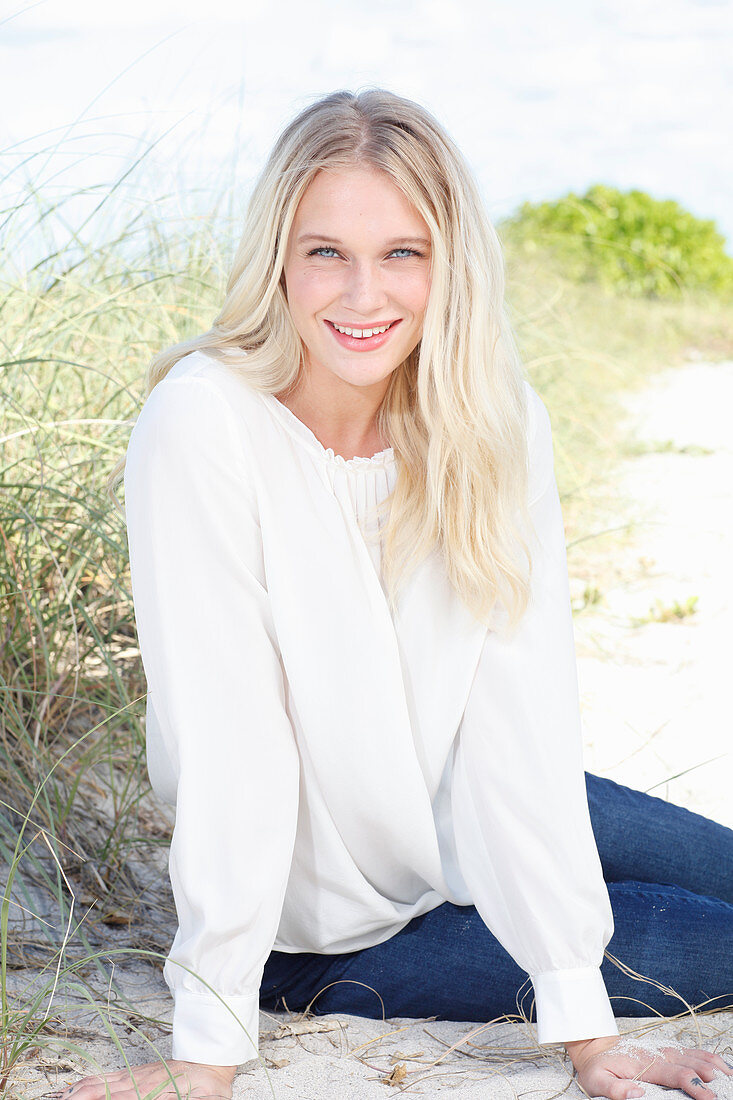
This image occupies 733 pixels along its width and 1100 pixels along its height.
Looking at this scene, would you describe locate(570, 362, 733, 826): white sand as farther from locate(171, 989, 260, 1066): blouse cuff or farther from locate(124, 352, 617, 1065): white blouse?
locate(171, 989, 260, 1066): blouse cuff

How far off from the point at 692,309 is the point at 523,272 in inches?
292

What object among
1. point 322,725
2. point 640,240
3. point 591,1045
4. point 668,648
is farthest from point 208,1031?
point 640,240

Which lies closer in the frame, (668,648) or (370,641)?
(370,641)

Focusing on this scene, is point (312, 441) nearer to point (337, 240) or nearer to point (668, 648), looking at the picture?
point (337, 240)

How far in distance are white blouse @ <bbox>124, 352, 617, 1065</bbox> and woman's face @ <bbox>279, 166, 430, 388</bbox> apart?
0.13 meters

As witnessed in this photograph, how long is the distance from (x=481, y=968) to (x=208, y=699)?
2.11 ft

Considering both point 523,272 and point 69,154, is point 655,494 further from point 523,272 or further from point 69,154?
point 69,154

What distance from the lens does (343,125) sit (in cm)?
156

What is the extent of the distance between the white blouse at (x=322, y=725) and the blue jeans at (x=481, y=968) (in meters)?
0.04

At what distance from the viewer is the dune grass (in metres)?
1.78

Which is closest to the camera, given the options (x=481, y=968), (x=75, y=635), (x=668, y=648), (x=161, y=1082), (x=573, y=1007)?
(x=161, y=1082)

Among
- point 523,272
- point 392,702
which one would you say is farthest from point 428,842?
point 523,272

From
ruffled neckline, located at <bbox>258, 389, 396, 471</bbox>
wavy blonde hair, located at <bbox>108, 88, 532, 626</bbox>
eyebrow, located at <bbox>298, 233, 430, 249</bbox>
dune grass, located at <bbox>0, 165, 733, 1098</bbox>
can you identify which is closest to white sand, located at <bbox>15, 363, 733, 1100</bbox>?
dune grass, located at <bbox>0, 165, 733, 1098</bbox>

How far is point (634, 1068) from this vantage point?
4.96 feet
